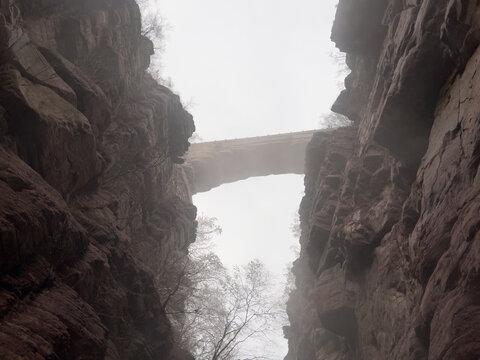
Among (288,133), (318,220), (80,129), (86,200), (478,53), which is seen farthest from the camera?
(288,133)

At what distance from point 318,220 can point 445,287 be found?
917 cm

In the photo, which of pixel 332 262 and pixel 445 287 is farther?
pixel 332 262

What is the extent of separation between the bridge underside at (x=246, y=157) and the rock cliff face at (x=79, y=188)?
Result: 14216mm

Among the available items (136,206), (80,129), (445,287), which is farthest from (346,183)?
(80,129)

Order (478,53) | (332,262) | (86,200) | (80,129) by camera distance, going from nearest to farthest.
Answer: (478,53)
(80,129)
(86,200)
(332,262)

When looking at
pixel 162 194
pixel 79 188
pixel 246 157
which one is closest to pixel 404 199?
pixel 79 188

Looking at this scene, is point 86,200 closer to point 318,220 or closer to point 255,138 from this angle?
point 318,220

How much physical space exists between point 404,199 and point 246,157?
21895 millimetres

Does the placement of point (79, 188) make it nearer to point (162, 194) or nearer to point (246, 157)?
point (162, 194)

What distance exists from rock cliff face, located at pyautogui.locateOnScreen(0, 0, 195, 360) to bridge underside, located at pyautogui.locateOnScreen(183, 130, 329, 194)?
46.6 feet

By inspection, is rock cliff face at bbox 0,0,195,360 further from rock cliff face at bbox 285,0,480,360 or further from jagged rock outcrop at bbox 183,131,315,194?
jagged rock outcrop at bbox 183,131,315,194

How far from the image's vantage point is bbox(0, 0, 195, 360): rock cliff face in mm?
5391

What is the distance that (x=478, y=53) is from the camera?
6.27 m

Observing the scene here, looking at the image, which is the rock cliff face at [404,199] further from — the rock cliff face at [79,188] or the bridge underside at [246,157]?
the bridge underside at [246,157]
